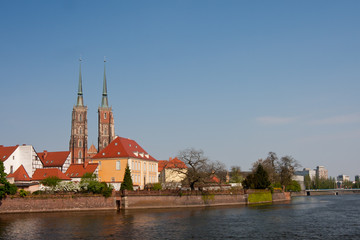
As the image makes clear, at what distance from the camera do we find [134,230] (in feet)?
140

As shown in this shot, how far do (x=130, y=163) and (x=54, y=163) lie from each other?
23116 millimetres

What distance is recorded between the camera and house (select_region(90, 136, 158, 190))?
298 feet

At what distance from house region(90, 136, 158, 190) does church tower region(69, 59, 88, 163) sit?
152ft

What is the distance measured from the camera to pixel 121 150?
3654 inches

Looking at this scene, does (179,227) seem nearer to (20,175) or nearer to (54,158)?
(20,175)

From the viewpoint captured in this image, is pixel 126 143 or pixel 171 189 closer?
pixel 171 189

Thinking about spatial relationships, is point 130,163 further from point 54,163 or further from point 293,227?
point 293,227

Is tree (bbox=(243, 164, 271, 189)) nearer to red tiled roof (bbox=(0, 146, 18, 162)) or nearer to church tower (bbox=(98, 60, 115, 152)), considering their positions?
red tiled roof (bbox=(0, 146, 18, 162))

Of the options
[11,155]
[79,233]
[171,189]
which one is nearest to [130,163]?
[171,189]

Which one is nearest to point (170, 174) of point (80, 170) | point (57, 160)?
point (80, 170)

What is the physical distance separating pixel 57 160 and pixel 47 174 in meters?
21.3

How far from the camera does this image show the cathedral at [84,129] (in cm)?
14138

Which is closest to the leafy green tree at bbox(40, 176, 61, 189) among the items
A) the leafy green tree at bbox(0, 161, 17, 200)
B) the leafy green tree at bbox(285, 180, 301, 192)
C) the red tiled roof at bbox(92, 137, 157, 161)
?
the leafy green tree at bbox(0, 161, 17, 200)

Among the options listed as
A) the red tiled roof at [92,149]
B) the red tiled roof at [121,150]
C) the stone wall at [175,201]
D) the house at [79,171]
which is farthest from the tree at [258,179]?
the red tiled roof at [92,149]
